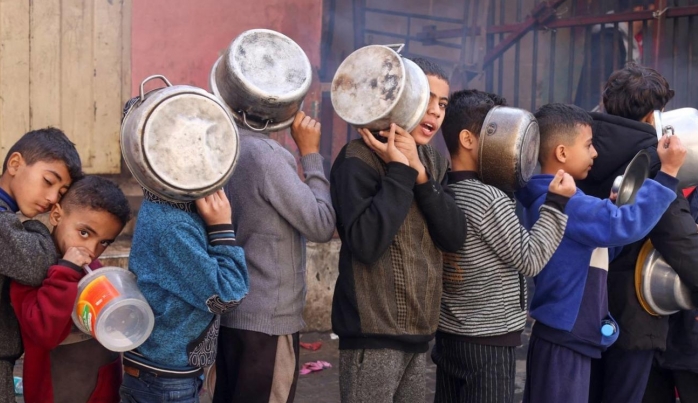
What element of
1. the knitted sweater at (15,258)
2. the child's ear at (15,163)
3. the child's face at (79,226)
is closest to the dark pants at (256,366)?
the child's face at (79,226)

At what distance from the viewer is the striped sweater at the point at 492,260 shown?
2.96 metres

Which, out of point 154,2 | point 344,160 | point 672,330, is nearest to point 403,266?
point 344,160

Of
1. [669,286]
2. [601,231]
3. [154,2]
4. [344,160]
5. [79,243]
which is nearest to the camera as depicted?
[79,243]

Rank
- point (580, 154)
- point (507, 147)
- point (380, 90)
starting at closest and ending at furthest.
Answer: point (380, 90) < point (507, 147) < point (580, 154)

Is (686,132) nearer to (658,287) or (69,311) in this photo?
(658,287)

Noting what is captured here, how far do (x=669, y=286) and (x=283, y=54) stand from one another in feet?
6.08

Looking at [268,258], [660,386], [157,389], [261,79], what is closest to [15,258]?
[157,389]

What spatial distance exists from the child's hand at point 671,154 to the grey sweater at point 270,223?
138cm

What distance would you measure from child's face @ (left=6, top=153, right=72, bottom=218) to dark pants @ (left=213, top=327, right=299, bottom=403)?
2.52ft

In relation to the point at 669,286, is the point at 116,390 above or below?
below

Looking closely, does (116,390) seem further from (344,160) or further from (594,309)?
(594,309)

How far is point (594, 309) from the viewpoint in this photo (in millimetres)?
3188

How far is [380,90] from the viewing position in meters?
2.73

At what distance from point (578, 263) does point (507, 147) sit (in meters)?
0.58
